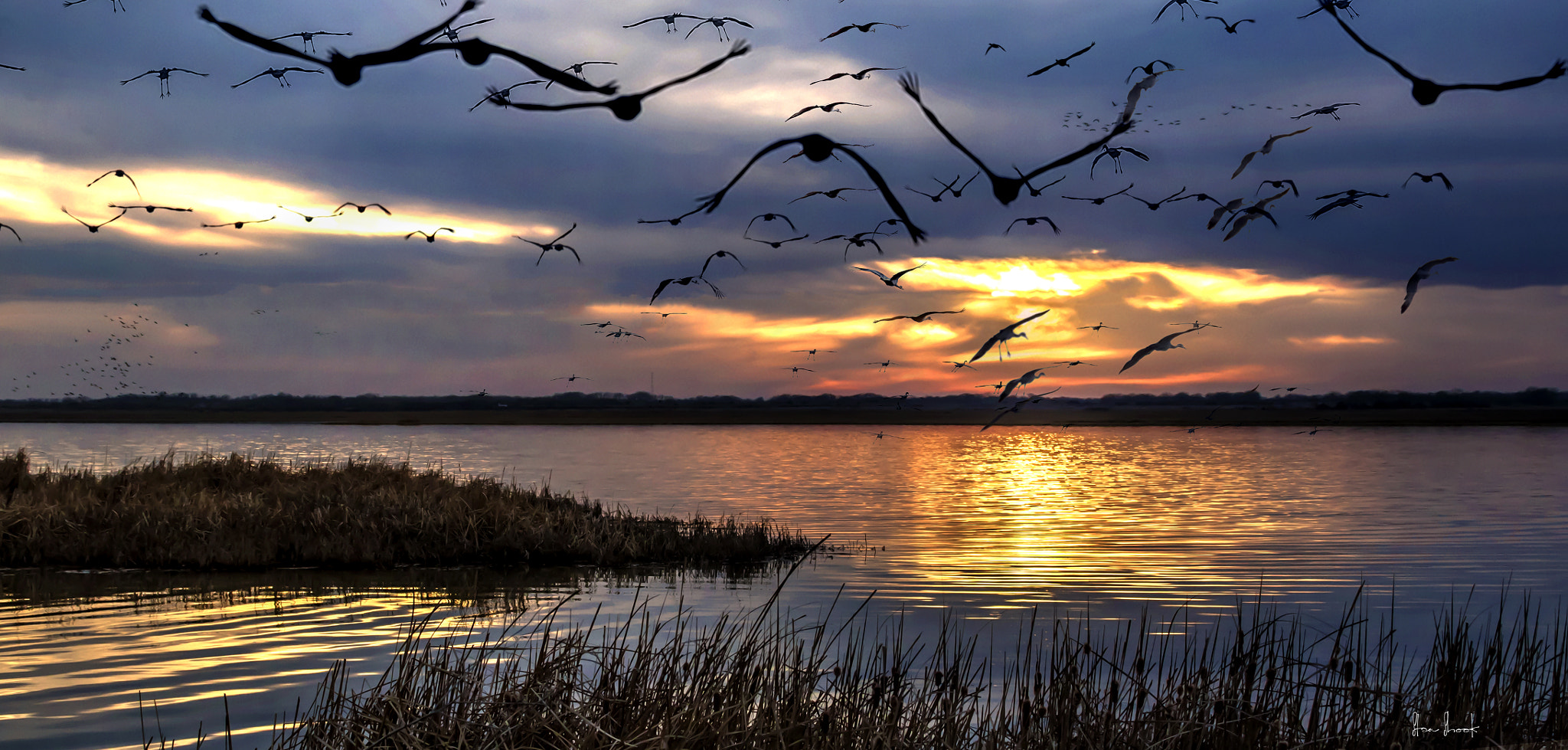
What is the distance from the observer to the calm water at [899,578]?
17094 millimetres

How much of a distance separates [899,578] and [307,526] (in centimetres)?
1684

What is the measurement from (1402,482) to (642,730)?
91743 mm

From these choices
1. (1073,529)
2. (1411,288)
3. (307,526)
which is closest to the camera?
(1411,288)

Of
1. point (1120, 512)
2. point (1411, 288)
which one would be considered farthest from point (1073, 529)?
point (1411, 288)

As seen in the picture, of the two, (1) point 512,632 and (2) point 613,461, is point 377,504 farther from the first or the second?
(2) point 613,461

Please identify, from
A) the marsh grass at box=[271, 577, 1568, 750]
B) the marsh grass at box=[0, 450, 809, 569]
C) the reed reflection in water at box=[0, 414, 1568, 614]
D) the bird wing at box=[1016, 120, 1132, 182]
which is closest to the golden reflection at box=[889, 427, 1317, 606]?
the reed reflection in water at box=[0, 414, 1568, 614]

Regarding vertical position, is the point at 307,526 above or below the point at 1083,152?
below

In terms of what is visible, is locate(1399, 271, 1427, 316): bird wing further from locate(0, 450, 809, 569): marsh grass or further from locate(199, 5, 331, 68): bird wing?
locate(0, 450, 809, 569): marsh grass

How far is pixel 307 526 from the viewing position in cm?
2867

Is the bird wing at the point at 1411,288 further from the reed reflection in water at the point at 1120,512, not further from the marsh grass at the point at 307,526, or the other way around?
the marsh grass at the point at 307,526

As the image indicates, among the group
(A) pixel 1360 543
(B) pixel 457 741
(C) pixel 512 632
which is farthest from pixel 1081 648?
(A) pixel 1360 543

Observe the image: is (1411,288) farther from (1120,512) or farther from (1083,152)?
(1120,512)

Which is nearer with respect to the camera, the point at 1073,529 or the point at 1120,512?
the point at 1073,529

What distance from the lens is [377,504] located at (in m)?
29.9
